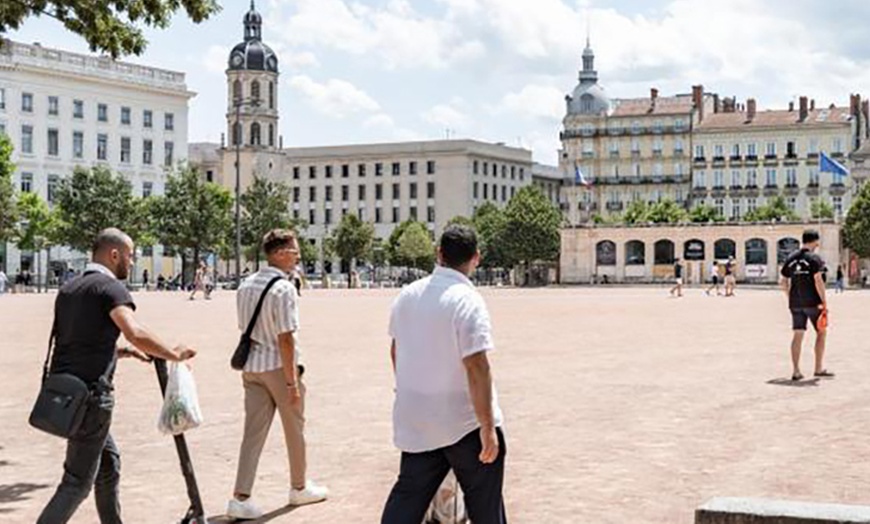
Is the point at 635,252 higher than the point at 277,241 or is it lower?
higher

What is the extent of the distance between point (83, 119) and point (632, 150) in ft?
197

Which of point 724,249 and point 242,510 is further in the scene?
point 724,249

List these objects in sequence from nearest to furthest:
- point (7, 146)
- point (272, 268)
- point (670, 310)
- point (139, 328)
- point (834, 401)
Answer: point (139, 328), point (272, 268), point (834, 401), point (670, 310), point (7, 146)

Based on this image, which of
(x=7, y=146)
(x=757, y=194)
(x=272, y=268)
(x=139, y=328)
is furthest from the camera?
(x=757, y=194)

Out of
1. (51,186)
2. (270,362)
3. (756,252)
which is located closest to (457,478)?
(270,362)

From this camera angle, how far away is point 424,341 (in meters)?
6.02

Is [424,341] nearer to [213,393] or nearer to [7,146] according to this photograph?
[213,393]

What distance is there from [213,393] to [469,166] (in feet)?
399

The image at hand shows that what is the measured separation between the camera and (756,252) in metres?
98.6

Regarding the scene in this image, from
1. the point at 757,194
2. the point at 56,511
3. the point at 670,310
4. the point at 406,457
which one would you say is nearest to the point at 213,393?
the point at 56,511

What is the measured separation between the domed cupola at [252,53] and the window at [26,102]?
29.1 metres

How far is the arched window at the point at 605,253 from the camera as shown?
10369 cm

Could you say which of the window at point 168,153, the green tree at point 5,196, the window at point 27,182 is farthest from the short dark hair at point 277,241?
the window at point 168,153

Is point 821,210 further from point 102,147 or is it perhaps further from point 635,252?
point 102,147
